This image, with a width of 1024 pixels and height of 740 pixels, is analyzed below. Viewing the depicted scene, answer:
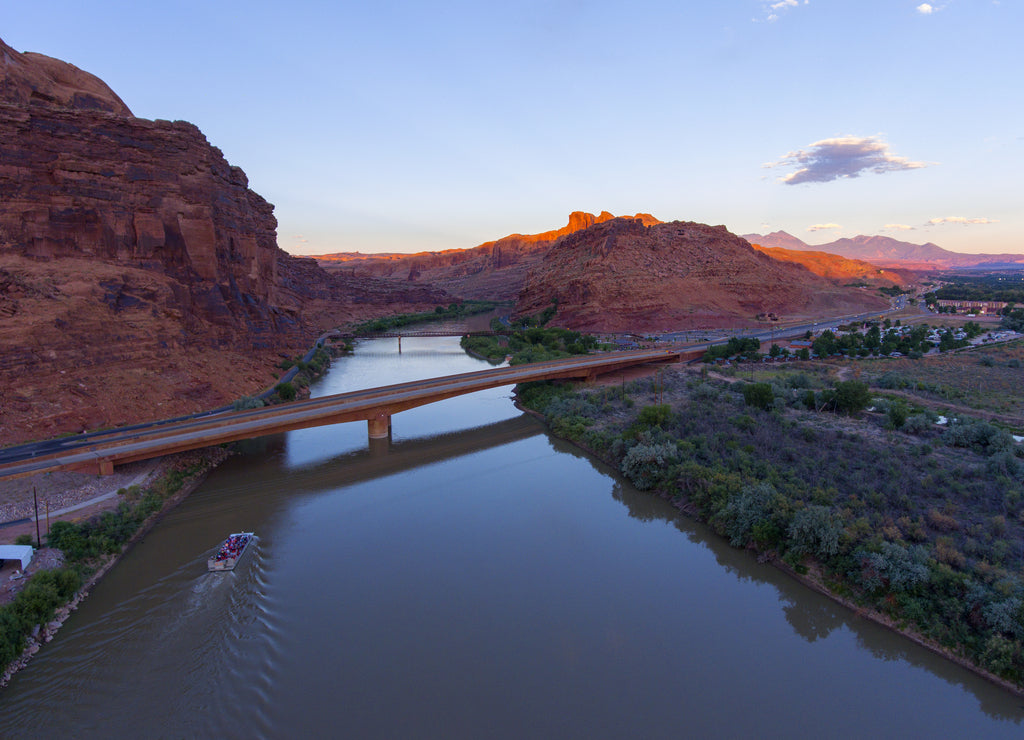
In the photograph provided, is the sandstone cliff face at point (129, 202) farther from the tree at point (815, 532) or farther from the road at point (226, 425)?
the tree at point (815, 532)

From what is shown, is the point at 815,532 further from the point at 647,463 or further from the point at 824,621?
the point at 647,463

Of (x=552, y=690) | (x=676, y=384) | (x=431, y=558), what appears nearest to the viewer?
(x=552, y=690)

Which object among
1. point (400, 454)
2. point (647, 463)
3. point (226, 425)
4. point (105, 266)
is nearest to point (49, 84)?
point (105, 266)

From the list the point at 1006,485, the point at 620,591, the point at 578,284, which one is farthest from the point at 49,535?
the point at 578,284

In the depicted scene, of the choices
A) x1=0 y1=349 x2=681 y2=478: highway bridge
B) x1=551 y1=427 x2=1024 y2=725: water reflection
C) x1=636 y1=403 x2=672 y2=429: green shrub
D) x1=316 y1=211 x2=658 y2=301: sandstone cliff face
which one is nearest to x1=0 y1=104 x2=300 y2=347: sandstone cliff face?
x1=0 y1=349 x2=681 y2=478: highway bridge

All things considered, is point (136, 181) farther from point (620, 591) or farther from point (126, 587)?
point (620, 591)

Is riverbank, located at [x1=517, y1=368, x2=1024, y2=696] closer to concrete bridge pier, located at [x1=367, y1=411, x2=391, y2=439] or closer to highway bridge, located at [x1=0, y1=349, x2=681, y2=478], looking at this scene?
highway bridge, located at [x1=0, y1=349, x2=681, y2=478]
